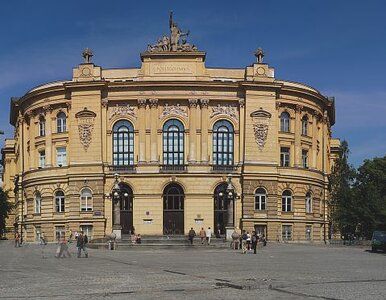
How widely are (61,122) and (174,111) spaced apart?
1224 cm

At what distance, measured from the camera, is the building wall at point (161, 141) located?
7200 cm

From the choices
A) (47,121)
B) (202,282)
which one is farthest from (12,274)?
(47,121)

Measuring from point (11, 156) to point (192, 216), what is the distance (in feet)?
149

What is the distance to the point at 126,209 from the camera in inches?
2844

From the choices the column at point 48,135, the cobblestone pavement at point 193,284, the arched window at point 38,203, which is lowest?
the cobblestone pavement at point 193,284

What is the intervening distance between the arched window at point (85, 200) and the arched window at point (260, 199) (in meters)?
17.1

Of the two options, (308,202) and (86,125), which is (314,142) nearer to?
(308,202)

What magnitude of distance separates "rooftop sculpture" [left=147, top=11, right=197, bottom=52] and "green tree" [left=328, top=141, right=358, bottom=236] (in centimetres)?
2159

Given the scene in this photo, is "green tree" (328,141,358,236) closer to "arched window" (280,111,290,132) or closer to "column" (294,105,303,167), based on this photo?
"column" (294,105,303,167)

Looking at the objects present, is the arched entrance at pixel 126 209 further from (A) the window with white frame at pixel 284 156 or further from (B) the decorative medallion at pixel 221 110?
(A) the window with white frame at pixel 284 156

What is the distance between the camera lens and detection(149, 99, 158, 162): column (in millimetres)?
72438

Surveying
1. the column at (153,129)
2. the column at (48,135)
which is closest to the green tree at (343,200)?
the column at (153,129)

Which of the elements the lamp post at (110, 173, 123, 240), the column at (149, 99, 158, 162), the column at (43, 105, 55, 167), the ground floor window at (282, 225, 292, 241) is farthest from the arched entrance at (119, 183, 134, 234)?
the ground floor window at (282, 225, 292, 241)

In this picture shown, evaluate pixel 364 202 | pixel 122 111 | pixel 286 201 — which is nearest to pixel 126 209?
pixel 122 111
